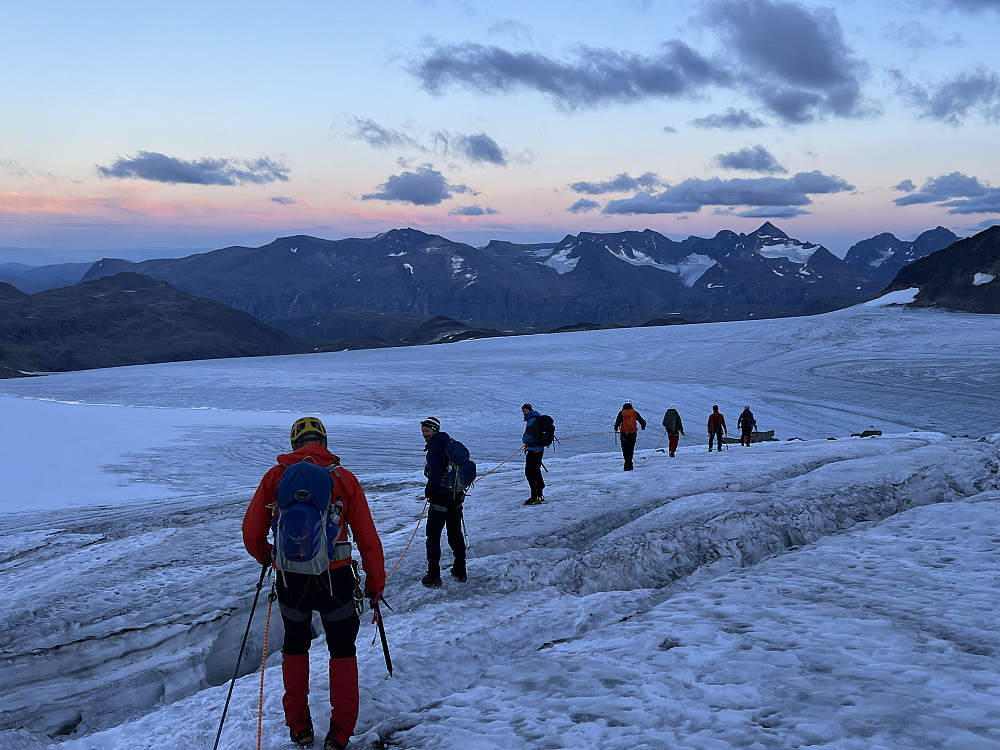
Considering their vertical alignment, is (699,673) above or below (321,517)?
below

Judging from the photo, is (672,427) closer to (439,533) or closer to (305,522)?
(439,533)

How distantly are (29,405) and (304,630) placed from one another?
83.0 feet

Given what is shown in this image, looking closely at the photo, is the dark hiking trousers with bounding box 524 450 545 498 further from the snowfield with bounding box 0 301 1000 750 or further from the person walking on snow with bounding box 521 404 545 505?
the snowfield with bounding box 0 301 1000 750

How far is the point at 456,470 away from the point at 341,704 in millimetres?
3293

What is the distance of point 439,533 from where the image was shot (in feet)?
26.5

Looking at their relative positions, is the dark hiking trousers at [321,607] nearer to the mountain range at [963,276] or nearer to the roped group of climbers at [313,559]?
the roped group of climbers at [313,559]

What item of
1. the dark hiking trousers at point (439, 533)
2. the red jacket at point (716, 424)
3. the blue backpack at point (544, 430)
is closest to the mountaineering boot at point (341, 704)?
the dark hiking trousers at point (439, 533)

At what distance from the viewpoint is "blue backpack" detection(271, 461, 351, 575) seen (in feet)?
14.4

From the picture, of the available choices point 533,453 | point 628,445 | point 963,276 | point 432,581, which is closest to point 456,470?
point 432,581

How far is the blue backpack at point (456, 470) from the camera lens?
7668 mm

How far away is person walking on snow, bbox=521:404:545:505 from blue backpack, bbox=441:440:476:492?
4.13 m

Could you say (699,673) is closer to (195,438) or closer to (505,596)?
(505,596)

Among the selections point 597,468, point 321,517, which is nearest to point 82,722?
point 321,517

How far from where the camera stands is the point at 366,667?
620cm
